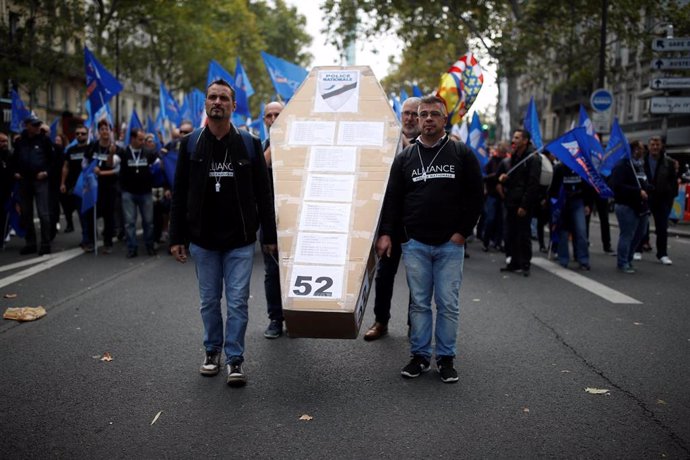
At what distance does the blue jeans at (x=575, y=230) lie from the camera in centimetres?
1052

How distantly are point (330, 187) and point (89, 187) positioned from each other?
24.2 feet

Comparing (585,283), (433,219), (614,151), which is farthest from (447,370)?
(614,151)

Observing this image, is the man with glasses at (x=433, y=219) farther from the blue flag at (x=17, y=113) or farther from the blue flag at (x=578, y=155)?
the blue flag at (x=17, y=113)

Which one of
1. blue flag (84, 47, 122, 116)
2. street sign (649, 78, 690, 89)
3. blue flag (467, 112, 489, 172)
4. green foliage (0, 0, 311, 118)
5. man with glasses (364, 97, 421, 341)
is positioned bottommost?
man with glasses (364, 97, 421, 341)

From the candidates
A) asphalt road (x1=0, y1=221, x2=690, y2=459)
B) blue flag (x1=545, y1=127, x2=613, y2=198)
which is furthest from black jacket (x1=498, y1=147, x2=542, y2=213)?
asphalt road (x1=0, y1=221, x2=690, y2=459)

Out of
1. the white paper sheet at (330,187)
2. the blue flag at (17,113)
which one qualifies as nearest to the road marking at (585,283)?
the white paper sheet at (330,187)

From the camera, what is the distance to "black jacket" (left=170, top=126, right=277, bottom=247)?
4.73m

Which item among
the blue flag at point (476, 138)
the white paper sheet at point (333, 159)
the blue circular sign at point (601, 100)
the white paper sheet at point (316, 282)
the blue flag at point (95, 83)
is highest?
the blue circular sign at point (601, 100)

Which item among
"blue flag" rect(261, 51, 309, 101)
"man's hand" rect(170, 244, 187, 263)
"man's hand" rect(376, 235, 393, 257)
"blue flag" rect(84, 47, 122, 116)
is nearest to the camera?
"man's hand" rect(170, 244, 187, 263)

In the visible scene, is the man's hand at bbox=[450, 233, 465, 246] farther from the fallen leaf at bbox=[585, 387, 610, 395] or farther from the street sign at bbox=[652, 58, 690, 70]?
the street sign at bbox=[652, 58, 690, 70]

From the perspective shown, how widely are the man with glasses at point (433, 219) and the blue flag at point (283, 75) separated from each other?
27.5 feet

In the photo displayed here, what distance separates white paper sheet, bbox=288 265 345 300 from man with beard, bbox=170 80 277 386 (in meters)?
0.38

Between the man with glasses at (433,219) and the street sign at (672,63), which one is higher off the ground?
the street sign at (672,63)

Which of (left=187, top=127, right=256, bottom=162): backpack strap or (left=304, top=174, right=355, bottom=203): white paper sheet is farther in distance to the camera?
(left=304, top=174, right=355, bottom=203): white paper sheet
